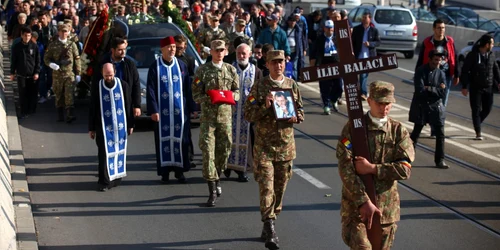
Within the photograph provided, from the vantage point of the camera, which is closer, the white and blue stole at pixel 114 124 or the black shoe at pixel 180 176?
the white and blue stole at pixel 114 124

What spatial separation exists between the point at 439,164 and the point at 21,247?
20.1 feet

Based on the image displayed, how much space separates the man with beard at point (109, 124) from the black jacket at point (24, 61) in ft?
18.9

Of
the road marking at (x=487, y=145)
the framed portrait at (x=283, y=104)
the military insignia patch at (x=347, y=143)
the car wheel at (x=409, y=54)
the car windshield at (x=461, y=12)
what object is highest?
the military insignia patch at (x=347, y=143)

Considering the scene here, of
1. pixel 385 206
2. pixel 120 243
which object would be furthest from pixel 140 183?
pixel 385 206

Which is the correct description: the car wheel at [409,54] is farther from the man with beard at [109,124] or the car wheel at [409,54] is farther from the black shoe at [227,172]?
the man with beard at [109,124]

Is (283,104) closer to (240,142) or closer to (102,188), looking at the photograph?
(240,142)

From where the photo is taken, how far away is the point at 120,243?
8.70 meters

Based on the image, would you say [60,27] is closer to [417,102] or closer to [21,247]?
[417,102]

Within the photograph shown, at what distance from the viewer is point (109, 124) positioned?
36.0ft

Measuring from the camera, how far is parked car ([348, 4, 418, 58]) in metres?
28.2

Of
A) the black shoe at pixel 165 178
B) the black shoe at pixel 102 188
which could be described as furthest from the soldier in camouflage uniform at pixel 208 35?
the black shoe at pixel 102 188

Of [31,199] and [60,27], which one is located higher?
[60,27]

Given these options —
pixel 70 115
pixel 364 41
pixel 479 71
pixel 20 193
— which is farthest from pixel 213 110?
pixel 364 41

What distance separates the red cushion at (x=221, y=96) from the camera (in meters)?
10.1
